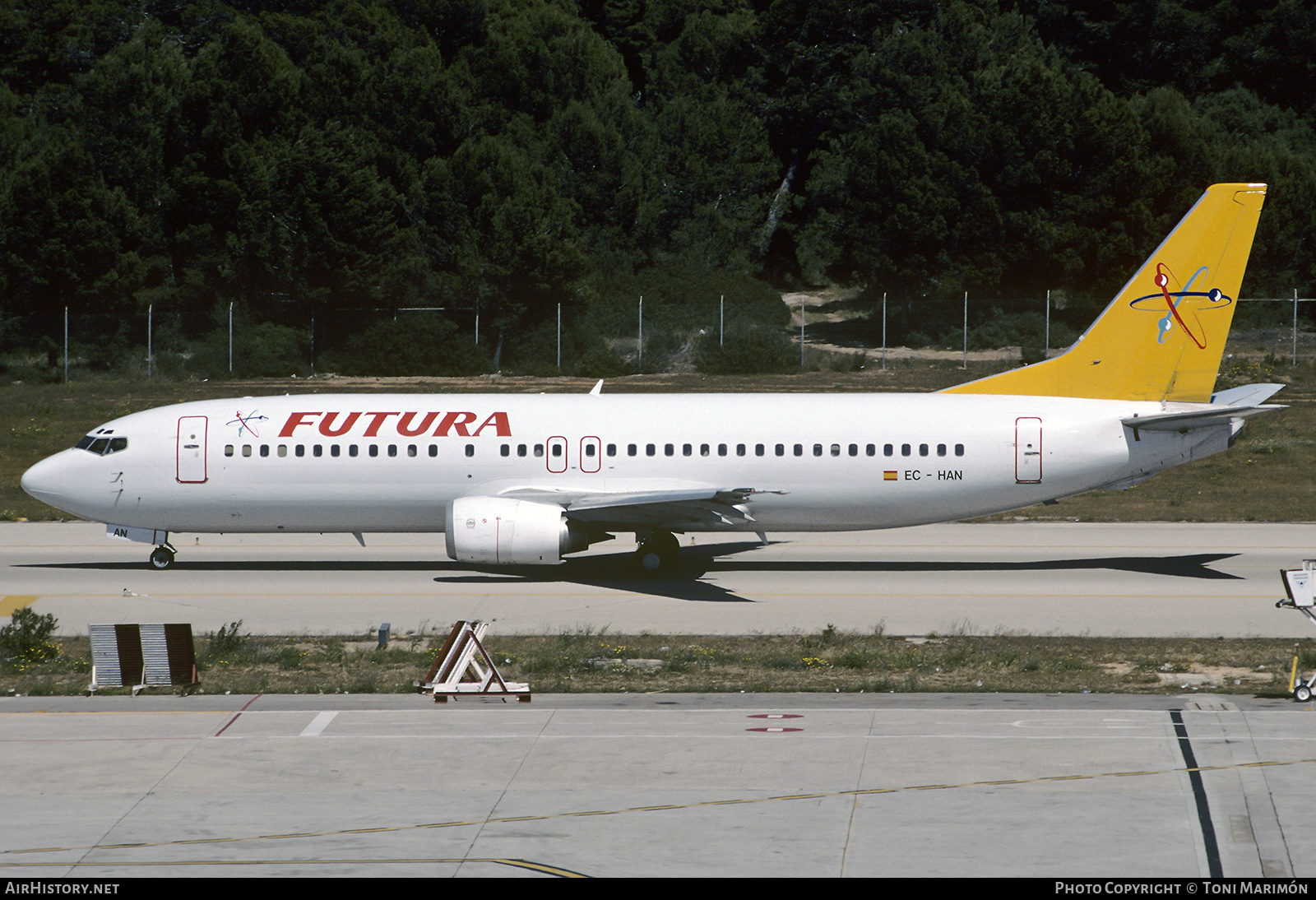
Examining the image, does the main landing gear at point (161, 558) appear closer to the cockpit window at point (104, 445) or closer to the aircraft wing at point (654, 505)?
the cockpit window at point (104, 445)

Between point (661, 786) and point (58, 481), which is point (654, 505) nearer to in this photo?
point (58, 481)

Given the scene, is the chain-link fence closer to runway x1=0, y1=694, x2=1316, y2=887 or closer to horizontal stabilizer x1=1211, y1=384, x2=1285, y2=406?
horizontal stabilizer x1=1211, y1=384, x2=1285, y2=406

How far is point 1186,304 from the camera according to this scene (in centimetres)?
2961

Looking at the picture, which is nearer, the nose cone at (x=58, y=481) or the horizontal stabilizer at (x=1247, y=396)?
the horizontal stabilizer at (x=1247, y=396)

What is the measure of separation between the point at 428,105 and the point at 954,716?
220 feet

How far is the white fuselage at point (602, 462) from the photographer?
29.5 metres

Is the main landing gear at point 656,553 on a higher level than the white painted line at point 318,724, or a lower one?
lower

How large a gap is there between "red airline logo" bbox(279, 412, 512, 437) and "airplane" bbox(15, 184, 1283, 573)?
4cm

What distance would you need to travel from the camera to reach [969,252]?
250 ft

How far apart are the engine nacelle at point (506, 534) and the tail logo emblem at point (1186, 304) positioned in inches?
521

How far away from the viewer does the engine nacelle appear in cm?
2764

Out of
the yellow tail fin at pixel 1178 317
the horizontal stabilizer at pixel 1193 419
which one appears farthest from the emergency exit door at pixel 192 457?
the horizontal stabilizer at pixel 1193 419

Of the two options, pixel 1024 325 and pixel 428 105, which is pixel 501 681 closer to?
pixel 1024 325

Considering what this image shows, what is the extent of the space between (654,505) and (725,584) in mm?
2380
